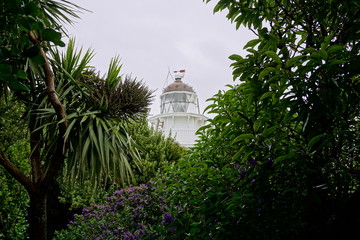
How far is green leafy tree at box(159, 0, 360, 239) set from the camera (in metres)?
1.08

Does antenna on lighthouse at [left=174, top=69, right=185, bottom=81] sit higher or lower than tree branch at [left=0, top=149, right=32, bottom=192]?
higher

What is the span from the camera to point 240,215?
4.81 feet

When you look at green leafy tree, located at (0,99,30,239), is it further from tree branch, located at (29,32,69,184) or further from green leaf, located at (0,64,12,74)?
green leaf, located at (0,64,12,74)

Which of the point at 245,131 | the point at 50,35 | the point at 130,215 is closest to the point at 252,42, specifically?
the point at 245,131

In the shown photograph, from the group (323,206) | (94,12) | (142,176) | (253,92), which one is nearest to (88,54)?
(94,12)

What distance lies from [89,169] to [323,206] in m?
2.64

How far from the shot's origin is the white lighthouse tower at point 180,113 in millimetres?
22986

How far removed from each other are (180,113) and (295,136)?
21.7 meters

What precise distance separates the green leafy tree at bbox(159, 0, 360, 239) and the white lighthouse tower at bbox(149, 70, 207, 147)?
2031 centimetres

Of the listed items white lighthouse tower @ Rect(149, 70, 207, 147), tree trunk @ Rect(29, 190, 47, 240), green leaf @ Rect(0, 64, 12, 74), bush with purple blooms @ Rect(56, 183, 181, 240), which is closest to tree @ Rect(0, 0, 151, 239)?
tree trunk @ Rect(29, 190, 47, 240)

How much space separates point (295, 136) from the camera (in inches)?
56.7

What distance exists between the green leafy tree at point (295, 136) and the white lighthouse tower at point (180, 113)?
66.6 ft

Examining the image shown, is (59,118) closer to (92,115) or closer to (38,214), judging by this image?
(92,115)

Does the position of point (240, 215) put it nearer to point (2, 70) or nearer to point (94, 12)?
point (2, 70)
